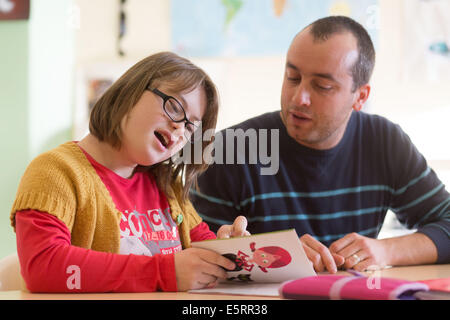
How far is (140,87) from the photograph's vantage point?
1.09 m

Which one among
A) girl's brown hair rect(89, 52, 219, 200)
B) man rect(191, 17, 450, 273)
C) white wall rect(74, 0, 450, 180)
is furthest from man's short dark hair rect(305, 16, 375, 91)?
white wall rect(74, 0, 450, 180)

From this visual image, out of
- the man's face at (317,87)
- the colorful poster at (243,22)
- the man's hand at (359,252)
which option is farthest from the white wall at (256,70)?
the man's hand at (359,252)

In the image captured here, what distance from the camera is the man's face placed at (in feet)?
4.44

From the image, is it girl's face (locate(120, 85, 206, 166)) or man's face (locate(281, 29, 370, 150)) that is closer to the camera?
girl's face (locate(120, 85, 206, 166))

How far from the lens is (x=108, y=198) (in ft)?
3.34

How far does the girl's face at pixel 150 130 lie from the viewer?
41.8 inches

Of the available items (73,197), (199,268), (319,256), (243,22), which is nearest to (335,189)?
(319,256)

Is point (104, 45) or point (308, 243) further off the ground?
point (104, 45)

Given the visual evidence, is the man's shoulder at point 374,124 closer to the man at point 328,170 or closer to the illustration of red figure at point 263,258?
the man at point 328,170

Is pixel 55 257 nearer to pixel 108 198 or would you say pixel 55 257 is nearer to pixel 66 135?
pixel 108 198

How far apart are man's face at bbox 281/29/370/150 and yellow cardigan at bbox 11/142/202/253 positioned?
1.99 feet

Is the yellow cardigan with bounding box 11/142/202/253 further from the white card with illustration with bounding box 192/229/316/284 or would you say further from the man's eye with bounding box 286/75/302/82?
the man's eye with bounding box 286/75/302/82
